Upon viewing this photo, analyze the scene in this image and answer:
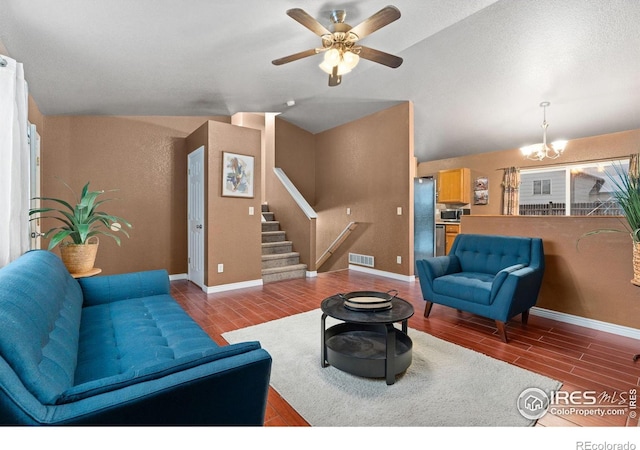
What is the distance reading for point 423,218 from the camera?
18.4 feet

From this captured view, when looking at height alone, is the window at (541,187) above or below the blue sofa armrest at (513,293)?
above

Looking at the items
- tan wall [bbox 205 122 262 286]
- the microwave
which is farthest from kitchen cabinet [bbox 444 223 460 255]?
tan wall [bbox 205 122 262 286]

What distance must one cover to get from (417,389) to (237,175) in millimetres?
3645

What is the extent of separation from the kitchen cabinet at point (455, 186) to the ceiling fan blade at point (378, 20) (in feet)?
17.6

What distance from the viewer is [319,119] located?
20.9ft

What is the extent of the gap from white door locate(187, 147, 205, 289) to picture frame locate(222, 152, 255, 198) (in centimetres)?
36

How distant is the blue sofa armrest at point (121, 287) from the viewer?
7.54 ft

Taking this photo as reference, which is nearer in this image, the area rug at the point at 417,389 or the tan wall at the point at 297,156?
the area rug at the point at 417,389

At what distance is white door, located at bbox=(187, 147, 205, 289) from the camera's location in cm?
450

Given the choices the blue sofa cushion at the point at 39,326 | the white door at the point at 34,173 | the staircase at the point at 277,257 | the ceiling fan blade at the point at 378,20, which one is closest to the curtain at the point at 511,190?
the staircase at the point at 277,257

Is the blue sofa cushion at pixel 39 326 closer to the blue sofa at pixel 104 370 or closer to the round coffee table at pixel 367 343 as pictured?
the blue sofa at pixel 104 370

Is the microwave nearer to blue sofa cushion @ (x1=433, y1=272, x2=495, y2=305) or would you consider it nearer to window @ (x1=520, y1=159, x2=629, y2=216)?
window @ (x1=520, y1=159, x2=629, y2=216)

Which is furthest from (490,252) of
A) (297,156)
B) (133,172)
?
(133,172)
